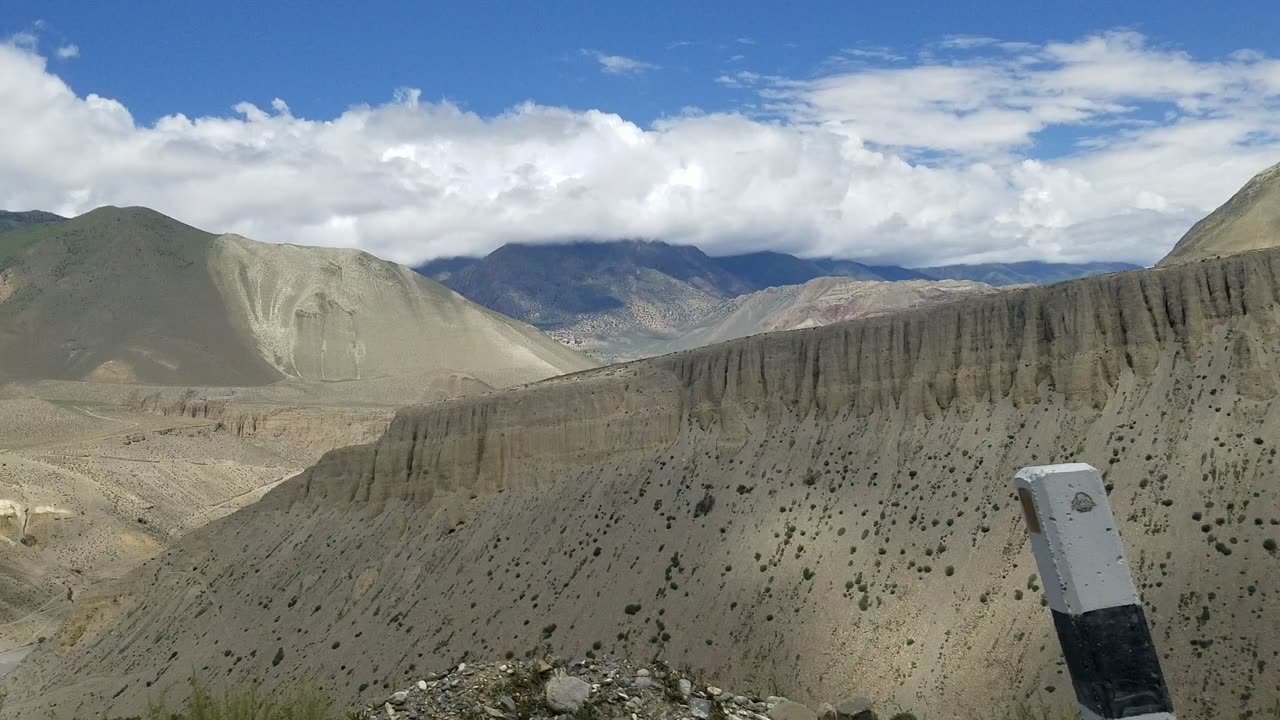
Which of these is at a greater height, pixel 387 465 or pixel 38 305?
pixel 38 305

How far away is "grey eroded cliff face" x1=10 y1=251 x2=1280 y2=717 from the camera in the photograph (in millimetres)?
31469

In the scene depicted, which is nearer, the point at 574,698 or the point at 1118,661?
the point at 1118,661

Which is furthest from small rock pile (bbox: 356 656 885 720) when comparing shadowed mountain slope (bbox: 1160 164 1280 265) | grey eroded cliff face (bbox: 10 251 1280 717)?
shadowed mountain slope (bbox: 1160 164 1280 265)

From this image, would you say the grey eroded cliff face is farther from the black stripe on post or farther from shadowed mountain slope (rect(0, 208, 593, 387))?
shadowed mountain slope (rect(0, 208, 593, 387))

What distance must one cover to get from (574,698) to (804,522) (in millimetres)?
23684

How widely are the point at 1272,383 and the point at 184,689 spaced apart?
40893mm

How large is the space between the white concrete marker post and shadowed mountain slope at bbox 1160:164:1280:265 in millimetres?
57301

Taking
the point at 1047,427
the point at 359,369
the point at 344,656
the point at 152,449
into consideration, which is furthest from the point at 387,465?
the point at 359,369

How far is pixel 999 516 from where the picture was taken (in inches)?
1375

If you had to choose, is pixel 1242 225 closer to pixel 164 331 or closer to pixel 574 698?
pixel 574 698

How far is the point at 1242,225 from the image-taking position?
7344 cm

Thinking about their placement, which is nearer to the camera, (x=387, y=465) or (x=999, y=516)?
(x=999, y=516)

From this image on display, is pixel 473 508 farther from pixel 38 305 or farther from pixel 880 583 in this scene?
pixel 38 305

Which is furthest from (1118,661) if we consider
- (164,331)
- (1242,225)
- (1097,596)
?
(164,331)
